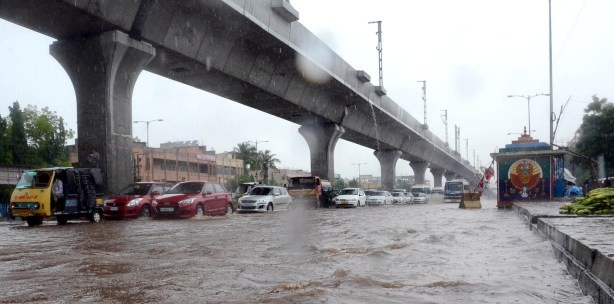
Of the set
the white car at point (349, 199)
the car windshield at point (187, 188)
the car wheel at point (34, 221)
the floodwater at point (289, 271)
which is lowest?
the white car at point (349, 199)

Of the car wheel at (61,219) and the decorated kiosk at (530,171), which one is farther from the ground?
the decorated kiosk at (530,171)

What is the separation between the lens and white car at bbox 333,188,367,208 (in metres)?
33.0

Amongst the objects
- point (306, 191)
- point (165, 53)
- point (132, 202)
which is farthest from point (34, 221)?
point (306, 191)

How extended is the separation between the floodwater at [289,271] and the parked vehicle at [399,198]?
36.2 meters

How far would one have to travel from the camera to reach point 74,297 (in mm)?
4719

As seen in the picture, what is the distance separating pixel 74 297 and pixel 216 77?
718 inches

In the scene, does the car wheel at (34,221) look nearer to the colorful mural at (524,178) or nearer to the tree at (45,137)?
the colorful mural at (524,178)

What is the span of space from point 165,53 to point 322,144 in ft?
66.5

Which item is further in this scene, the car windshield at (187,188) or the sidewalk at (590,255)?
the car windshield at (187,188)

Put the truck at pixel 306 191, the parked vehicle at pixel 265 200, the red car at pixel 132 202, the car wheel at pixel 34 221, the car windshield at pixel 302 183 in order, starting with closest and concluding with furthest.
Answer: the car wheel at pixel 34 221 → the red car at pixel 132 202 → the parked vehicle at pixel 265 200 → the truck at pixel 306 191 → the car windshield at pixel 302 183

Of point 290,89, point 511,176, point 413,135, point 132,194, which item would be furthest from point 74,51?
point 413,135

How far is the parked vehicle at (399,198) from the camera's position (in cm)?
4624

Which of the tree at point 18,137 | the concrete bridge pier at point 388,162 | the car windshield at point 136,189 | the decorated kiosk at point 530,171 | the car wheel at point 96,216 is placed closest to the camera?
the car wheel at point 96,216

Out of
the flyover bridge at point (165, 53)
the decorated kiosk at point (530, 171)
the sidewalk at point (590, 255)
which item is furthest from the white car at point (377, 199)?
the sidewalk at point (590, 255)
